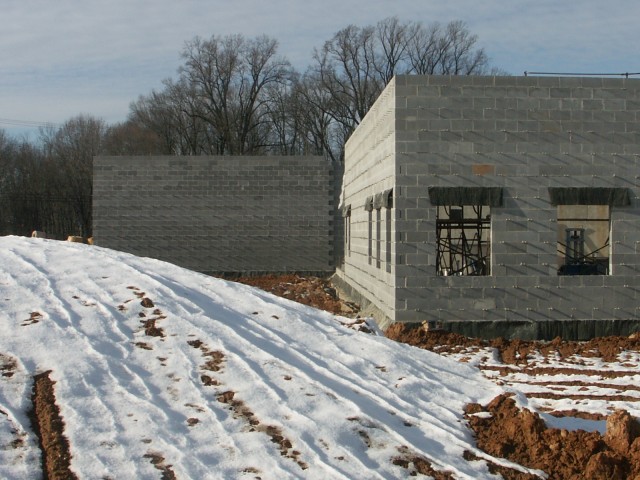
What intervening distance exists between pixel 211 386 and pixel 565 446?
9.83ft

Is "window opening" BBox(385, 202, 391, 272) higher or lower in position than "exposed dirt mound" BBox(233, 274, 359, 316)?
higher

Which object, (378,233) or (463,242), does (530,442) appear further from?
(463,242)

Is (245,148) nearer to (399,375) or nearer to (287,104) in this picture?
(287,104)

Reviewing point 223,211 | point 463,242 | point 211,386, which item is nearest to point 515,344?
point 463,242

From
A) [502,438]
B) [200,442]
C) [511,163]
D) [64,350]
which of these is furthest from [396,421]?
[511,163]

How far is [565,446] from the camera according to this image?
223 inches

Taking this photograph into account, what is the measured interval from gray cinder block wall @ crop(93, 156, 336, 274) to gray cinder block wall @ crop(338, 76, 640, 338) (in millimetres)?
12974

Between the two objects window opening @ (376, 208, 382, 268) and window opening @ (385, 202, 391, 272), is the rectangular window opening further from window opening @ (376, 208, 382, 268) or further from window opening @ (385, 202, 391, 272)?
window opening @ (385, 202, 391, 272)

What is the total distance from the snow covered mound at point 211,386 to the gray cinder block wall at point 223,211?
51.7 ft

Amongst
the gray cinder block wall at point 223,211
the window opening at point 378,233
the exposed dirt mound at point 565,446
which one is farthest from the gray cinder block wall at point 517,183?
the gray cinder block wall at point 223,211

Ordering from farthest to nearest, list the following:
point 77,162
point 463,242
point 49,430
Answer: point 77,162
point 463,242
point 49,430

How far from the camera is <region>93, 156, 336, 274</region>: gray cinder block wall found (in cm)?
2517

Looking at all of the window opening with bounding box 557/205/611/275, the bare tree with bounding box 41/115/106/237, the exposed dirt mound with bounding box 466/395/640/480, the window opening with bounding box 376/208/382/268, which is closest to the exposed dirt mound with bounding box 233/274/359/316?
the window opening with bounding box 376/208/382/268

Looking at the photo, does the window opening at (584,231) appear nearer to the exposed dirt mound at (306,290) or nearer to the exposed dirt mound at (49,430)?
the exposed dirt mound at (306,290)
